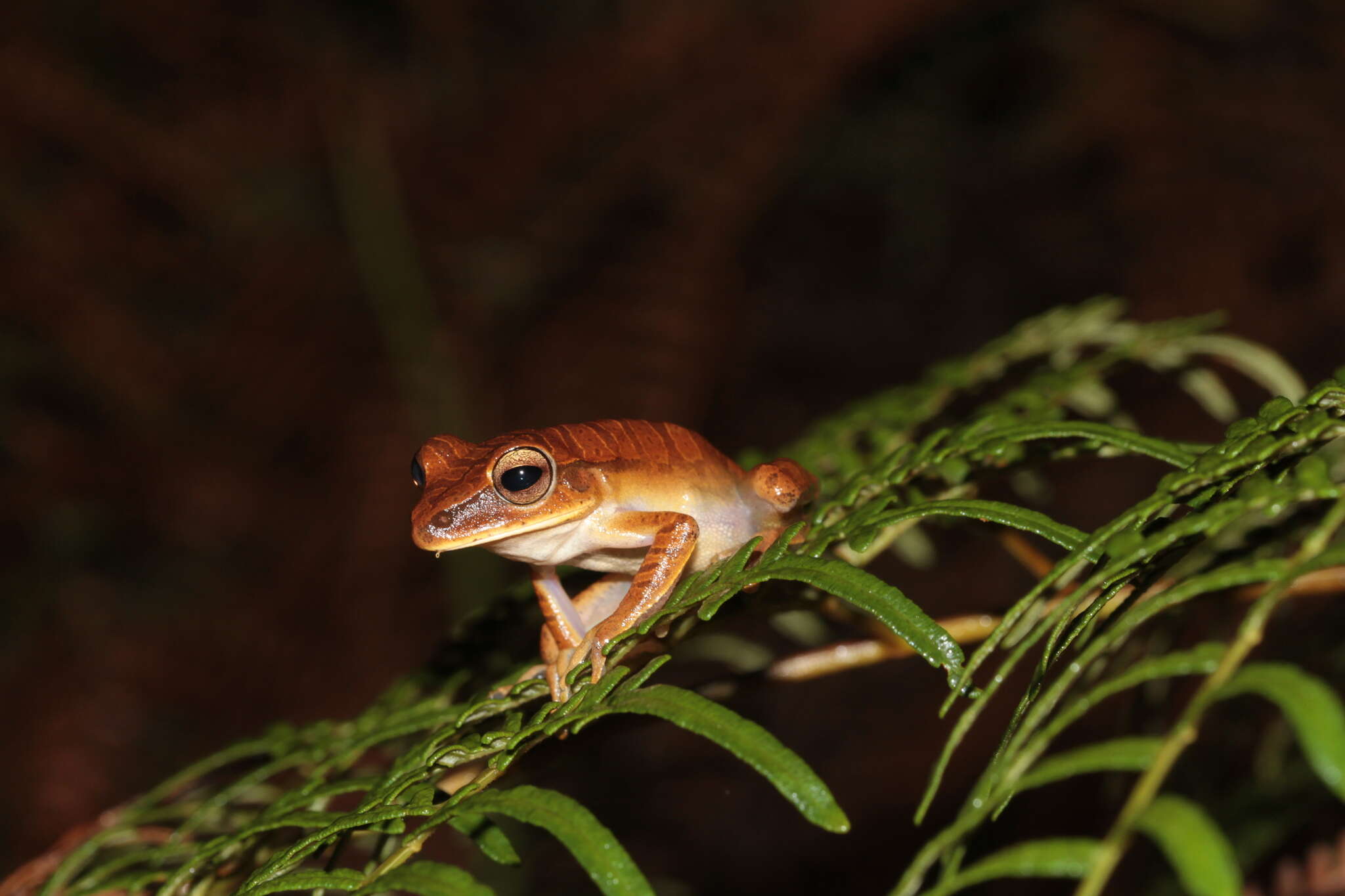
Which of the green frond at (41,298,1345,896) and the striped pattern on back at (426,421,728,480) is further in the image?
the striped pattern on back at (426,421,728,480)

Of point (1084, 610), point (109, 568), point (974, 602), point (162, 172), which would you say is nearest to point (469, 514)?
point (1084, 610)

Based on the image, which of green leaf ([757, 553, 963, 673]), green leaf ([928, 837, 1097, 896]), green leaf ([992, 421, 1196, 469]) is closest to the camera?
green leaf ([928, 837, 1097, 896])

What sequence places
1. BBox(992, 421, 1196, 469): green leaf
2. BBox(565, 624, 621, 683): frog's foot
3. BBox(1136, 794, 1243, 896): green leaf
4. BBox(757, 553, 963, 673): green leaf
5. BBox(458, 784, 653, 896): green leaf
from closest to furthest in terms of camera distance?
BBox(1136, 794, 1243, 896): green leaf
BBox(458, 784, 653, 896): green leaf
BBox(757, 553, 963, 673): green leaf
BBox(992, 421, 1196, 469): green leaf
BBox(565, 624, 621, 683): frog's foot

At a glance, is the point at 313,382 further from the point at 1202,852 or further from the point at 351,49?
the point at 1202,852

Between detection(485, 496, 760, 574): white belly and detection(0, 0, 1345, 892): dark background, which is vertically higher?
A: detection(0, 0, 1345, 892): dark background

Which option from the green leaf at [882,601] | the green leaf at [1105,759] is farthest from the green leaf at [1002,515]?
the green leaf at [1105,759]

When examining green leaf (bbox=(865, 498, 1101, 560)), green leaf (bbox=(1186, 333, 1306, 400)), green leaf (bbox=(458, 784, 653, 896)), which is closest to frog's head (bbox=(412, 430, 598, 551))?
green leaf (bbox=(458, 784, 653, 896))

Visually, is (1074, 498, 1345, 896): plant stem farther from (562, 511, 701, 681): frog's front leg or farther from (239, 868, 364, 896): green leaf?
(562, 511, 701, 681): frog's front leg
